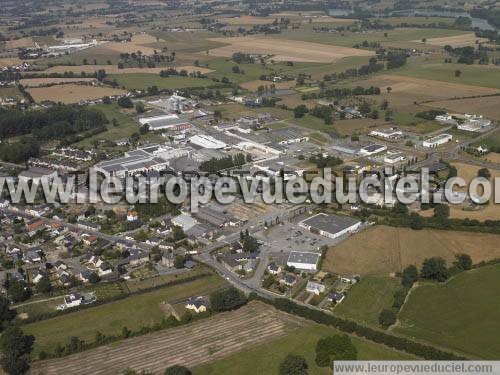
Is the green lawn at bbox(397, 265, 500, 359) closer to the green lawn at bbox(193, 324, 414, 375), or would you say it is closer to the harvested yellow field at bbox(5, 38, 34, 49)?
the green lawn at bbox(193, 324, 414, 375)

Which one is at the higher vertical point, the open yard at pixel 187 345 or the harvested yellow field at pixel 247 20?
the harvested yellow field at pixel 247 20

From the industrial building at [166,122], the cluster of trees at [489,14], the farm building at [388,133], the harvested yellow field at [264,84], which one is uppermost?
the cluster of trees at [489,14]

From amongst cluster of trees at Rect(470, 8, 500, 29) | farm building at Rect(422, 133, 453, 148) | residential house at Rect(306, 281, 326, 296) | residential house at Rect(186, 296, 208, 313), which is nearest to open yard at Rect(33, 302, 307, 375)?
residential house at Rect(186, 296, 208, 313)

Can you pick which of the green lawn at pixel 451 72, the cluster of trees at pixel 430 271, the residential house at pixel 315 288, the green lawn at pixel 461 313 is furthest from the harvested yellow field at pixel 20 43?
the green lawn at pixel 461 313

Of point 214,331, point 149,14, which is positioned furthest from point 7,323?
point 149,14

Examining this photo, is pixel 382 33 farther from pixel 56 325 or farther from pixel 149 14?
pixel 56 325

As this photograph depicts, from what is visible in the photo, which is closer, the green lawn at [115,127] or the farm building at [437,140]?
the farm building at [437,140]

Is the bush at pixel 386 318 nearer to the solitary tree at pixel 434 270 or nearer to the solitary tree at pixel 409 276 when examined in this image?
the solitary tree at pixel 409 276
